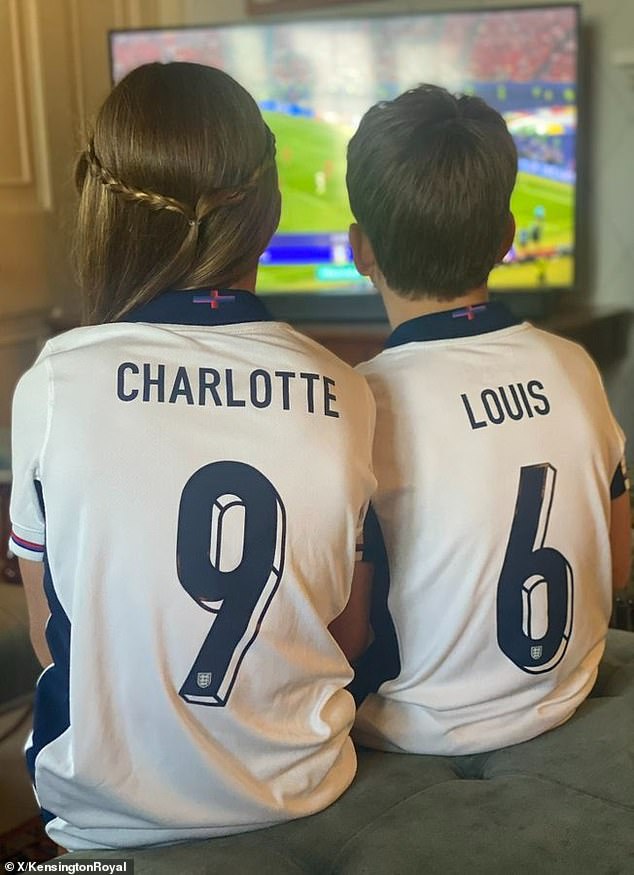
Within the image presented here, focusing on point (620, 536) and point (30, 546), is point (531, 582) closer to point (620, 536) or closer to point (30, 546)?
point (620, 536)

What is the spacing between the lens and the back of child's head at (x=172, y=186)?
3.14 ft

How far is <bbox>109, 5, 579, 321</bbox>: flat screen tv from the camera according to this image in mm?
2777

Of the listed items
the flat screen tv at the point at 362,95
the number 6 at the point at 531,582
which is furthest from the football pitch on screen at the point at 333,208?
the number 6 at the point at 531,582

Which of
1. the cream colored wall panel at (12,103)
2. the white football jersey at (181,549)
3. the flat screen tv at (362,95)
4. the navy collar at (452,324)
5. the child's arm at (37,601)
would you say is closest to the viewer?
the white football jersey at (181,549)

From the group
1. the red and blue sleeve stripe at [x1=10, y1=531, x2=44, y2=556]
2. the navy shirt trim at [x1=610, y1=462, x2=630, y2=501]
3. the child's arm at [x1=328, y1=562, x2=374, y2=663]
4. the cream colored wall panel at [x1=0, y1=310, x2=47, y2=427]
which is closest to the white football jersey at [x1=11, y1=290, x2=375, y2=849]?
the red and blue sleeve stripe at [x1=10, y1=531, x2=44, y2=556]

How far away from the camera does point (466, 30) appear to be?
9.22 feet

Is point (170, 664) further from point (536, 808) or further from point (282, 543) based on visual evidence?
point (536, 808)

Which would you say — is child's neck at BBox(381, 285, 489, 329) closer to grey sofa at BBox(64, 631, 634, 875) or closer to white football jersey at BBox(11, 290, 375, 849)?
white football jersey at BBox(11, 290, 375, 849)

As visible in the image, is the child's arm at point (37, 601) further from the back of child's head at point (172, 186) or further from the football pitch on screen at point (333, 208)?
the football pitch on screen at point (333, 208)

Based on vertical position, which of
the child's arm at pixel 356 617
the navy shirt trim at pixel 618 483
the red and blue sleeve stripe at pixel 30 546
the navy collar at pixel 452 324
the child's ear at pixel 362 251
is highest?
the child's ear at pixel 362 251

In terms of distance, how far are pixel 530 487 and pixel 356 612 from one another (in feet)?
0.75

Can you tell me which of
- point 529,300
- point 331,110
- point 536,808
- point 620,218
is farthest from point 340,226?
point 536,808

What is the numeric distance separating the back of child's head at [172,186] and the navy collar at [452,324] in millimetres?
217

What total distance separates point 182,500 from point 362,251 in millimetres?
433
